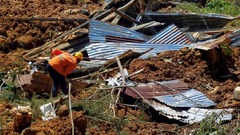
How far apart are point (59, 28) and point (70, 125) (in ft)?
18.4

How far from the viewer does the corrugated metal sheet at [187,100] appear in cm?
849

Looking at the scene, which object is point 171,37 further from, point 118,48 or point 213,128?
point 213,128

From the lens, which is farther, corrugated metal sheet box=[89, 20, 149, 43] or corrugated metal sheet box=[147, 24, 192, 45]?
corrugated metal sheet box=[147, 24, 192, 45]

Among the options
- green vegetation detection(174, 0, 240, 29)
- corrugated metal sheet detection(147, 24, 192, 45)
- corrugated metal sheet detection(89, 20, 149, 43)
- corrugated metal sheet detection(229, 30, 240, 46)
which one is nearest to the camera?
corrugated metal sheet detection(89, 20, 149, 43)

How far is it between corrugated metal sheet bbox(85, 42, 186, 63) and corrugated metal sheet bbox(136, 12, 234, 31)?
1.46 metres

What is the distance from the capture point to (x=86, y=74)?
9.49 metres

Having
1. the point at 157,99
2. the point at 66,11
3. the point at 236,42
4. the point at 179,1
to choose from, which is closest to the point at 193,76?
the point at 157,99

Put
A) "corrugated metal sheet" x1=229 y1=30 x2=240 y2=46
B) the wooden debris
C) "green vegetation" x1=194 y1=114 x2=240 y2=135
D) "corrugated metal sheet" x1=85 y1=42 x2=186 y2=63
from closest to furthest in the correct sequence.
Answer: the wooden debris < "green vegetation" x1=194 y1=114 x2=240 y2=135 < "corrugated metal sheet" x1=85 y1=42 x2=186 y2=63 < "corrugated metal sheet" x1=229 y1=30 x2=240 y2=46

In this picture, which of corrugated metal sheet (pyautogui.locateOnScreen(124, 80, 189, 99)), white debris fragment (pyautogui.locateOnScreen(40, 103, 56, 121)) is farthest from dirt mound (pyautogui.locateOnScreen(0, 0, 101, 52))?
white debris fragment (pyautogui.locateOnScreen(40, 103, 56, 121))

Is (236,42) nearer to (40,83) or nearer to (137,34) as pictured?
(137,34)

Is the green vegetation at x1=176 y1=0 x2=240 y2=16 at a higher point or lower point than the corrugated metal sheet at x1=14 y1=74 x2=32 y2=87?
lower

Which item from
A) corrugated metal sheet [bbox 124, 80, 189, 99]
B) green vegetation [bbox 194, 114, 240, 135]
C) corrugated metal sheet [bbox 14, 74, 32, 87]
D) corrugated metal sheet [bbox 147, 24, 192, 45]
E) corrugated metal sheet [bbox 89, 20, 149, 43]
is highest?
corrugated metal sheet [bbox 89, 20, 149, 43]

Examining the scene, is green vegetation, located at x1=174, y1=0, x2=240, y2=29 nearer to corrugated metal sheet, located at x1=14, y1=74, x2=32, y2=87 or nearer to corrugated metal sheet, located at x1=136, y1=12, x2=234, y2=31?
corrugated metal sheet, located at x1=136, y1=12, x2=234, y2=31

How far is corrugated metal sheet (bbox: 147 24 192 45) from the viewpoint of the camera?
36.6 ft
